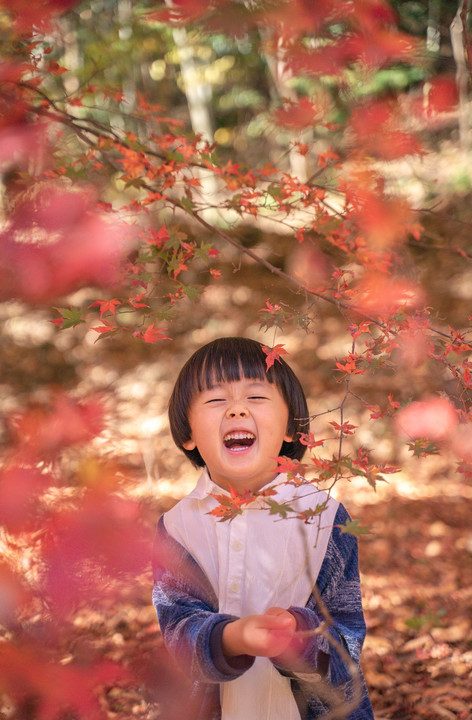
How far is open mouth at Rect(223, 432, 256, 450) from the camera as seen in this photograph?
122cm

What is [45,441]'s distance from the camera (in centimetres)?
177

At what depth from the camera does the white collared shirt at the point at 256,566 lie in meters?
1.19

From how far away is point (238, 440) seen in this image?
122 centimetres

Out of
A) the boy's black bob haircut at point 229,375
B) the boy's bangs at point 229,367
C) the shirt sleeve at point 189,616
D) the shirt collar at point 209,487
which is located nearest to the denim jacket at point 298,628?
the shirt sleeve at point 189,616

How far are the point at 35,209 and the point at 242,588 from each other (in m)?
2.17

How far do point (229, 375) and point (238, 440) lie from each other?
149mm

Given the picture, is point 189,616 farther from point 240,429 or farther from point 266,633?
point 240,429

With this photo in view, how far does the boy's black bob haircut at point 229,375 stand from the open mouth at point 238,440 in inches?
4.4

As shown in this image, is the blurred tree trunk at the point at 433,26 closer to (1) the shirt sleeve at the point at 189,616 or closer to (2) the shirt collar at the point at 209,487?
(2) the shirt collar at the point at 209,487

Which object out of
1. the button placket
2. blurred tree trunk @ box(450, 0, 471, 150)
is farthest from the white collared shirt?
blurred tree trunk @ box(450, 0, 471, 150)

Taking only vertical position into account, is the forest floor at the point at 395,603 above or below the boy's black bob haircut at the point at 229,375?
below

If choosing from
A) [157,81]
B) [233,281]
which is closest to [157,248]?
[233,281]

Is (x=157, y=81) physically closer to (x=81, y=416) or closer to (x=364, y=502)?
(x=364, y=502)

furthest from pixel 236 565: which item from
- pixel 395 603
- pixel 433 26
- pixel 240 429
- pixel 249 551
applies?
pixel 433 26
